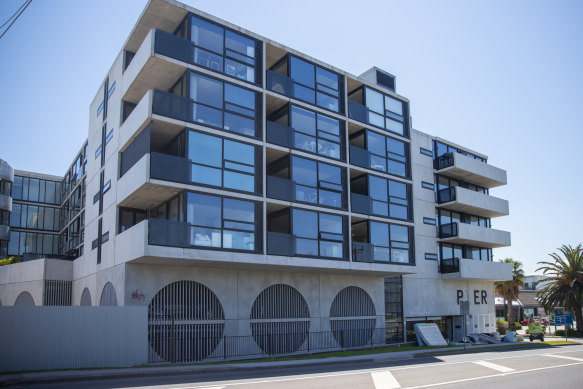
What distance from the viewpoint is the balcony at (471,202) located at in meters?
37.4

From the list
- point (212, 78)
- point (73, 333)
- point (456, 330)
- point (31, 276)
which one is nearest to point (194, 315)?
point (73, 333)

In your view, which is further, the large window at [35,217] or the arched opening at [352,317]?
the large window at [35,217]

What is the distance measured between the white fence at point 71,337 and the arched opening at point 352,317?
1201 centimetres

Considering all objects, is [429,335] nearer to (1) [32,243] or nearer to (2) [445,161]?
(2) [445,161]

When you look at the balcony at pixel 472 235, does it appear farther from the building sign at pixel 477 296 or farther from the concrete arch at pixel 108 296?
the concrete arch at pixel 108 296

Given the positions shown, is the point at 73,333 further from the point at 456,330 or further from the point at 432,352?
the point at 456,330

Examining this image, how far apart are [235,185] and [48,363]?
1012 cm

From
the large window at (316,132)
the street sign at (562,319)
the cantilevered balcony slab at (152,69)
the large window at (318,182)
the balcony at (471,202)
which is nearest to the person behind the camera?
the cantilevered balcony slab at (152,69)

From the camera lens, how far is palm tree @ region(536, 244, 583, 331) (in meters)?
44.6

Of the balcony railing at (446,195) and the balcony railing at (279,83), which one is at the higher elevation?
the balcony railing at (279,83)

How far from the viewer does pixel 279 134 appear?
83.8 feet

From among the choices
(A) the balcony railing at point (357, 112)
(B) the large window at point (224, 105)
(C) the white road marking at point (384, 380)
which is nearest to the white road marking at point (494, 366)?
(C) the white road marking at point (384, 380)

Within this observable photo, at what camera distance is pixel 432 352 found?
82.9ft

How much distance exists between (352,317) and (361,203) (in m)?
6.60
